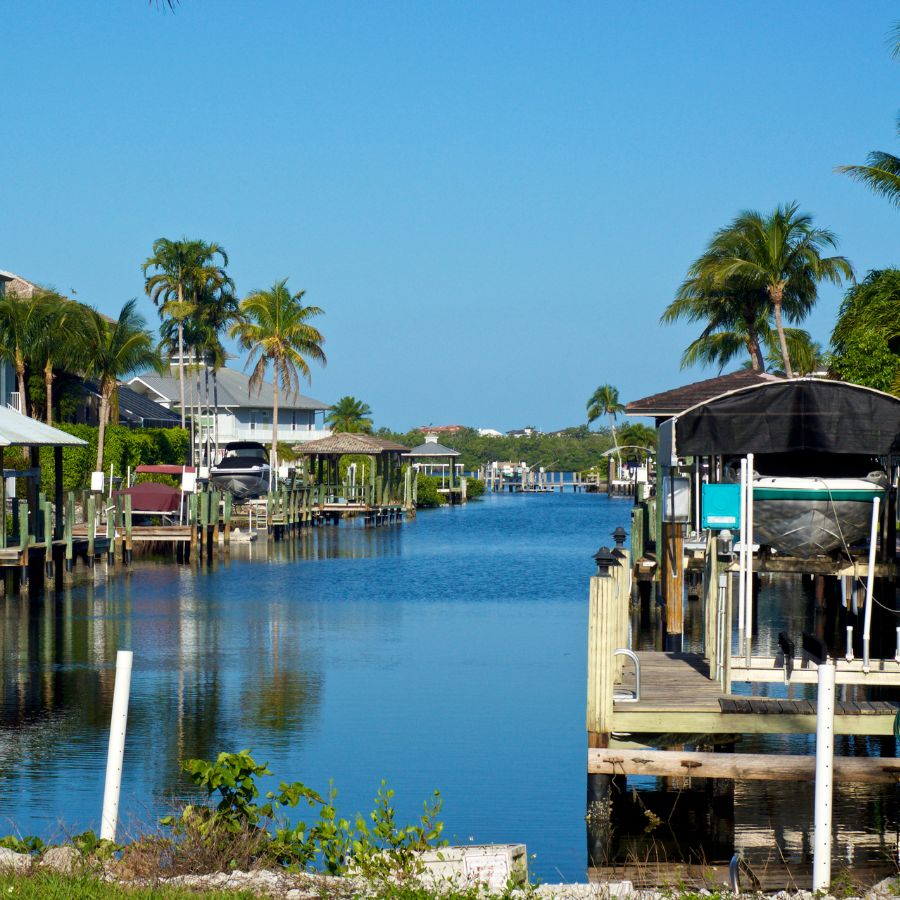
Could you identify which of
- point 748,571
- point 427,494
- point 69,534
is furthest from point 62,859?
point 427,494

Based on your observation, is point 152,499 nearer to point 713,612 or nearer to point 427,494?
point 713,612

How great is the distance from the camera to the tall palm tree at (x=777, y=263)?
53.4m

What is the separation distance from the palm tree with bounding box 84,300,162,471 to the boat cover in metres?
→ 47.4

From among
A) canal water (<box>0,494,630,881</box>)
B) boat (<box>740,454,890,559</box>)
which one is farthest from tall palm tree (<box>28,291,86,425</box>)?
boat (<box>740,454,890,559</box>)

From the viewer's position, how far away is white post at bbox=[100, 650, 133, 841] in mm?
9578

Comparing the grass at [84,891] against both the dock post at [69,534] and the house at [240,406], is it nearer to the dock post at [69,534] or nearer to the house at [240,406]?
the dock post at [69,534]

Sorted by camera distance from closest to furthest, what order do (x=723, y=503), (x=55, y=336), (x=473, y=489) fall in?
(x=723, y=503), (x=55, y=336), (x=473, y=489)

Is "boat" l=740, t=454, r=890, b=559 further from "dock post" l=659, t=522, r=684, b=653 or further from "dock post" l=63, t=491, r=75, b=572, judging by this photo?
"dock post" l=63, t=491, r=75, b=572

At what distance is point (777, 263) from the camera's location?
5338cm

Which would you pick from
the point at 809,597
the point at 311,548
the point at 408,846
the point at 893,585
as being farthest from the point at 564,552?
the point at 408,846

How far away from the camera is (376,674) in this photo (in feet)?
76.0

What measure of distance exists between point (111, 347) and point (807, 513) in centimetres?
4851

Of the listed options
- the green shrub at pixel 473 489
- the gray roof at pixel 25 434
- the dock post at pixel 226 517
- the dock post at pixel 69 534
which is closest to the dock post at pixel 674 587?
the gray roof at pixel 25 434

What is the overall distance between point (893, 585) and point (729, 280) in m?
36.7
